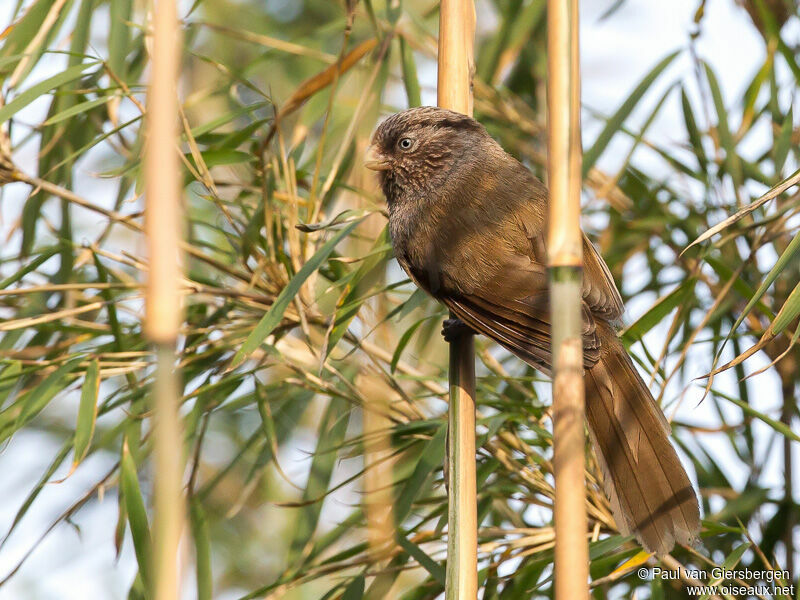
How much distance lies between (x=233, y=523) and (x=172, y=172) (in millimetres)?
3454

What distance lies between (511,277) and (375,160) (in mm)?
674

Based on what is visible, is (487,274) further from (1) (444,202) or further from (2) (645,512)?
(2) (645,512)

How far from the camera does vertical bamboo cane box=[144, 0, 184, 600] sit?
0.95 metres

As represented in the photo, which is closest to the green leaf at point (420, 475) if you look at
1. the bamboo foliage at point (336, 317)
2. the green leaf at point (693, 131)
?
the bamboo foliage at point (336, 317)

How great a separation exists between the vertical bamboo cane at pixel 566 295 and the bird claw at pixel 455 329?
2.64 feet

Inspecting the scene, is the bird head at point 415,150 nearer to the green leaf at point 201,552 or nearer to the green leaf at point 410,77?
the green leaf at point 410,77

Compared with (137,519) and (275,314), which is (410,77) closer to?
(275,314)

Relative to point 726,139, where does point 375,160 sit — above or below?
above

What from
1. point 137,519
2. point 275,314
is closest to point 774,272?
point 275,314

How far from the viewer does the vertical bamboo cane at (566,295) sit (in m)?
1.23

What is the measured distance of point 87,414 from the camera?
84.1 inches

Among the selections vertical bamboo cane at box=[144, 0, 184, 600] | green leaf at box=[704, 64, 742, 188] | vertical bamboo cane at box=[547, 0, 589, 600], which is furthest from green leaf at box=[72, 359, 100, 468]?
green leaf at box=[704, 64, 742, 188]

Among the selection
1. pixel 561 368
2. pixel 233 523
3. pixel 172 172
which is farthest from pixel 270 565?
pixel 172 172

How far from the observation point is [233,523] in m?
4.20
